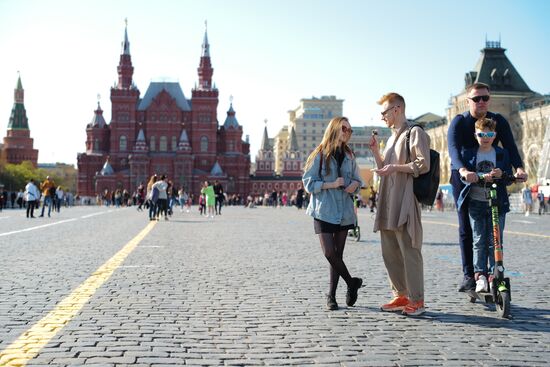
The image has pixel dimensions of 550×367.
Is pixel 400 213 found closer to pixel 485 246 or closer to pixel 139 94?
pixel 485 246

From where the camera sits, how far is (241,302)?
22.8ft

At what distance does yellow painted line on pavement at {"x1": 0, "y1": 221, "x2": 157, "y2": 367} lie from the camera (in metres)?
4.64

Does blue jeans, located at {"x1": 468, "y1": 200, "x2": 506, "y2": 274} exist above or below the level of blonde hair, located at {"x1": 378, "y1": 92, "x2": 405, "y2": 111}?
below

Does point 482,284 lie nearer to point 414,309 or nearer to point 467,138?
point 414,309

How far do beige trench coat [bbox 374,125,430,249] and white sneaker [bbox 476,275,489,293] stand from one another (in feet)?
2.63

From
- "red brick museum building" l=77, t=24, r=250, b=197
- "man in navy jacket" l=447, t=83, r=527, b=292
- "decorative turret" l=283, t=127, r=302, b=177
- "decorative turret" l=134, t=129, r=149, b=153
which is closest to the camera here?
"man in navy jacket" l=447, t=83, r=527, b=292

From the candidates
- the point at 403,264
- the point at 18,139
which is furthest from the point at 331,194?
the point at 18,139

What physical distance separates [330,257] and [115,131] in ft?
354

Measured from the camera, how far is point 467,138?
7.23m

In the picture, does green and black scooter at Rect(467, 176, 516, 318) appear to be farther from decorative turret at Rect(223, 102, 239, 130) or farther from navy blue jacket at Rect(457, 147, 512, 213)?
decorative turret at Rect(223, 102, 239, 130)

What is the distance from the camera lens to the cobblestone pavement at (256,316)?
189 inches

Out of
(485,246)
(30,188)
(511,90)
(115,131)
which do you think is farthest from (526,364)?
(115,131)

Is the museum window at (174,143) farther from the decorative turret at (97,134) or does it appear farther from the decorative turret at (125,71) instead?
the decorative turret at (97,134)

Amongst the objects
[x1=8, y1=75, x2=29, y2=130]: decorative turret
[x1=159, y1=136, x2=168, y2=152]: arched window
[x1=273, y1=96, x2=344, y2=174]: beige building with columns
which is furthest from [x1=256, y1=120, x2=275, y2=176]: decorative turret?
[x1=8, y1=75, x2=29, y2=130]: decorative turret
